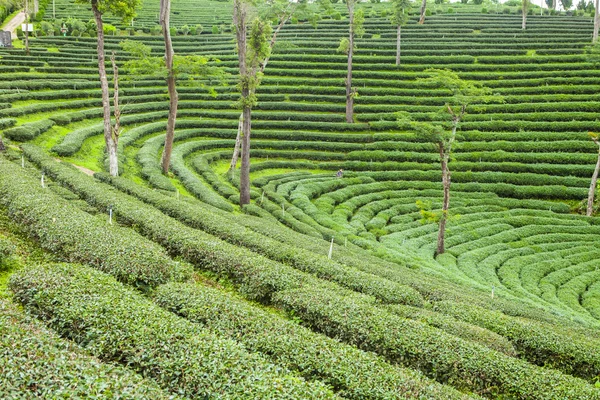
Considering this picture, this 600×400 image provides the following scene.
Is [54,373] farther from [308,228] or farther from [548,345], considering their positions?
[308,228]

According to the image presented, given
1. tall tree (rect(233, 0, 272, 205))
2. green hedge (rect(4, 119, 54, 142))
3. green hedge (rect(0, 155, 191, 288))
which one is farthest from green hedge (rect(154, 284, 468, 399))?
green hedge (rect(4, 119, 54, 142))

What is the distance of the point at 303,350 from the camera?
812cm

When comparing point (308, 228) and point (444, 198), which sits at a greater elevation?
point (444, 198)

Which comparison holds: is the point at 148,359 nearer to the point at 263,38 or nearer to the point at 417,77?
the point at 263,38

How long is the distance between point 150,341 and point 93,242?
4821 millimetres

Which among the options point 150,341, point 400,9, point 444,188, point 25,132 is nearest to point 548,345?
point 150,341

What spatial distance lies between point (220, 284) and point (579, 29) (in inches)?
2400

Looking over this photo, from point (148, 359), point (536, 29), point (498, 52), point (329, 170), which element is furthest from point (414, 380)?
point (536, 29)

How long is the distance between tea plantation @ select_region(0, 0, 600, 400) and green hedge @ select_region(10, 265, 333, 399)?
0.04 m

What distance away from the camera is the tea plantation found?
7.60 metres

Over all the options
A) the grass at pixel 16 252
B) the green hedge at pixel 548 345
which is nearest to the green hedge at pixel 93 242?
the grass at pixel 16 252

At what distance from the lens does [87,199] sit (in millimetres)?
16984

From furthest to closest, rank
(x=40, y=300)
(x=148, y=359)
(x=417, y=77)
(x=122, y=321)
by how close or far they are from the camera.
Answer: (x=417, y=77) → (x=40, y=300) → (x=122, y=321) → (x=148, y=359)

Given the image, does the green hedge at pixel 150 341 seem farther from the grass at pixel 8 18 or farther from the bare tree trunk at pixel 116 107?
the grass at pixel 8 18
